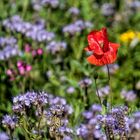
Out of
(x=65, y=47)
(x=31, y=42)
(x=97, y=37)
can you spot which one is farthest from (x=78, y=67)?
(x=97, y=37)

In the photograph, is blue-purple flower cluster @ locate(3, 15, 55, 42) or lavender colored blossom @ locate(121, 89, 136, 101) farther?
blue-purple flower cluster @ locate(3, 15, 55, 42)

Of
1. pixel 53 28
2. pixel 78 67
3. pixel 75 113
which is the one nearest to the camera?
pixel 75 113

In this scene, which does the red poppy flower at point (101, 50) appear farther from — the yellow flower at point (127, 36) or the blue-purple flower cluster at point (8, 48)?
the yellow flower at point (127, 36)

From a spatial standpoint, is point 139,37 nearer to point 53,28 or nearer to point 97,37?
point 53,28

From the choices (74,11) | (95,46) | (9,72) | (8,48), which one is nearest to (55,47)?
A: (8,48)

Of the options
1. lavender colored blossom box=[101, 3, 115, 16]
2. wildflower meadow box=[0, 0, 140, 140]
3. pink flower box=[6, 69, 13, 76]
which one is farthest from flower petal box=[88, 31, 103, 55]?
lavender colored blossom box=[101, 3, 115, 16]

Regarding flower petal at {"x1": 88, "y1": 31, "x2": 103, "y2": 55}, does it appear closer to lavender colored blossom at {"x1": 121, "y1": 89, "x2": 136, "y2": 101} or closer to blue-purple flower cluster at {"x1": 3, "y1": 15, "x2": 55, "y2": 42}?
lavender colored blossom at {"x1": 121, "y1": 89, "x2": 136, "y2": 101}

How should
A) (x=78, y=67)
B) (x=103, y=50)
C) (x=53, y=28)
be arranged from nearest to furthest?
(x=103, y=50)
(x=78, y=67)
(x=53, y=28)
